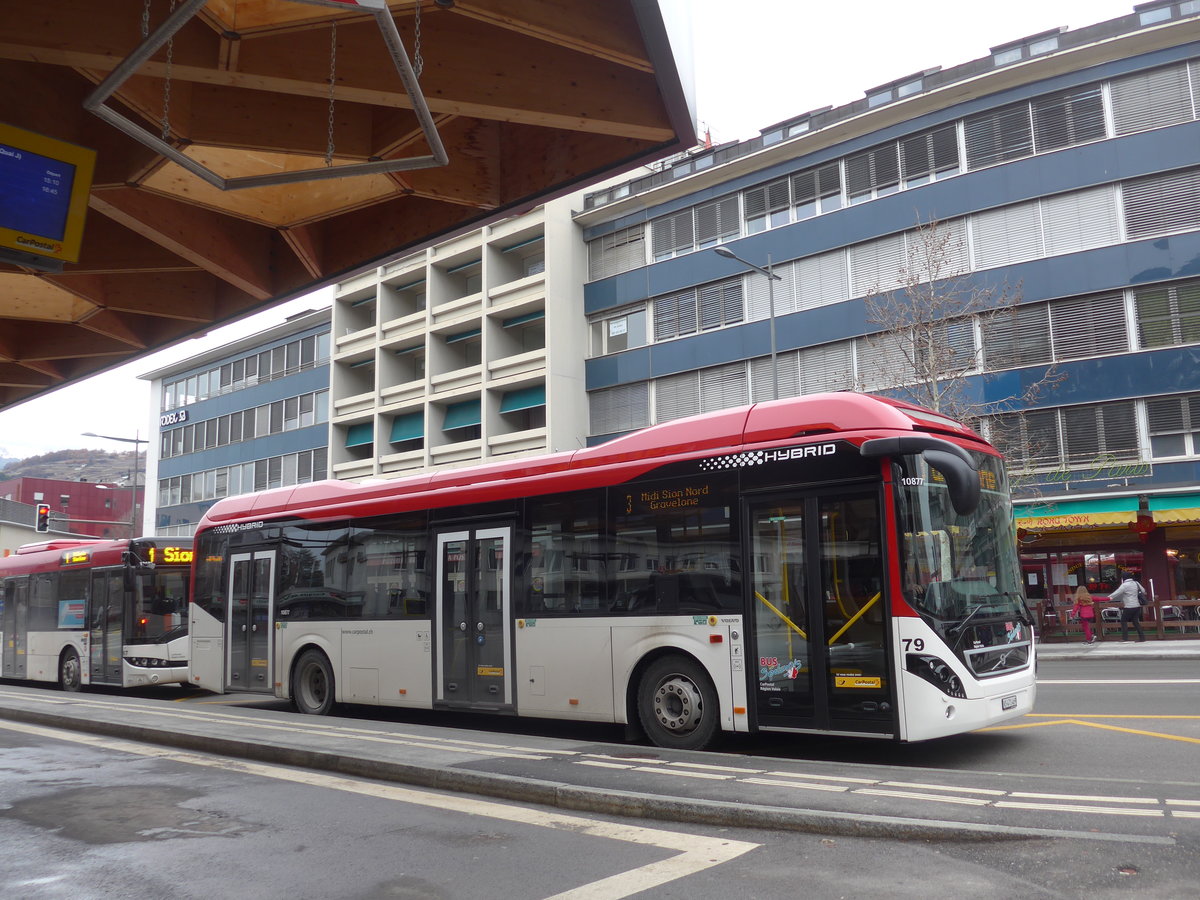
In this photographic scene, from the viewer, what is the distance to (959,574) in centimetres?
892

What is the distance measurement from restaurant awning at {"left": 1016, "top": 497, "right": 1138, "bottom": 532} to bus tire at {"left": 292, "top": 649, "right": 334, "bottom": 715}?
20.7 m

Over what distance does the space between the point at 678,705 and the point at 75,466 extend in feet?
452

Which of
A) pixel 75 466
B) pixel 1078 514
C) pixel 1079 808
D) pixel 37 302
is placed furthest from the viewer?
pixel 75 466

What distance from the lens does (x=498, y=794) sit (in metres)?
7.71

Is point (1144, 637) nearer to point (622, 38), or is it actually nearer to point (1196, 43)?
point (1196, 43)

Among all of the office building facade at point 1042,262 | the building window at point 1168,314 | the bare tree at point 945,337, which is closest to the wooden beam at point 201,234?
the office building facade at point 1042,262

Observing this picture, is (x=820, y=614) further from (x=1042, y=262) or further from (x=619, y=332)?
(x=619, y=332)

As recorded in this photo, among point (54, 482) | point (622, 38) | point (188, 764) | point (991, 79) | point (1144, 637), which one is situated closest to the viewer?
point (622, 38)

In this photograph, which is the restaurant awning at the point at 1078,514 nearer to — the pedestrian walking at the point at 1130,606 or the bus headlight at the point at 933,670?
the pedestrian walking at the point at 1130,606

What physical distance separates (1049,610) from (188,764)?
23.9 meters

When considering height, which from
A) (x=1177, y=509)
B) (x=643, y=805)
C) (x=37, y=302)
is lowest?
(x=643, y=805)

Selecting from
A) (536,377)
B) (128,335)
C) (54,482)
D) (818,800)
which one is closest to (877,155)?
(536,377)

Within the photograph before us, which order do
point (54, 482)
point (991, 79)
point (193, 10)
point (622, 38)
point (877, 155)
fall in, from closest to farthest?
1. point (193, 10)
2. point (622, 38)
3. point (991, 79)
4. point (877, 155)
5. point (54, 482)

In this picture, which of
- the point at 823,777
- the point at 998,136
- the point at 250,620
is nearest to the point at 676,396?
the point at 998,136
